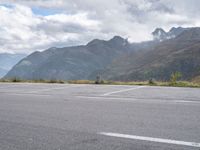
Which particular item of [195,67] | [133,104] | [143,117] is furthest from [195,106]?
[195,67]

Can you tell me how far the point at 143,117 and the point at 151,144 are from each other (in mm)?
2270

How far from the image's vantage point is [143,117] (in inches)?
288

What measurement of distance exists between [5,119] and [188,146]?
4543 millimetres

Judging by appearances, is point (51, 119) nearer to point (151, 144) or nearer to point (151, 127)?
point (151, 127)

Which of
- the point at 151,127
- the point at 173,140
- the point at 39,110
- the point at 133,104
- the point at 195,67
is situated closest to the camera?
the point at 173,140

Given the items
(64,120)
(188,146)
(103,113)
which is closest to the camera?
(188,146)

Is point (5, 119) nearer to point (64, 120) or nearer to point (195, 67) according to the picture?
point (64, 120)

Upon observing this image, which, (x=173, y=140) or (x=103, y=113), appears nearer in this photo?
(x=173, y=140)

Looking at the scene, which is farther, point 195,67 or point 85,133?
point 195,67

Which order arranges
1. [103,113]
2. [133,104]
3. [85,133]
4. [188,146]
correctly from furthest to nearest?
[133,104] < [103,113] < [85,133] < [188,146]

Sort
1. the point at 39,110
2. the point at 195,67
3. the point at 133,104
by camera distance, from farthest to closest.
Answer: the point at 195,67, the point at 133,104, the point at 39,110

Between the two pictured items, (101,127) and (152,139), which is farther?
(101,127)

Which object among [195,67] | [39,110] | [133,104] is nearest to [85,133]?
[39,110]

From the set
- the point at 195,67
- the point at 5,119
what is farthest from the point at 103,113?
the point at 195,67
